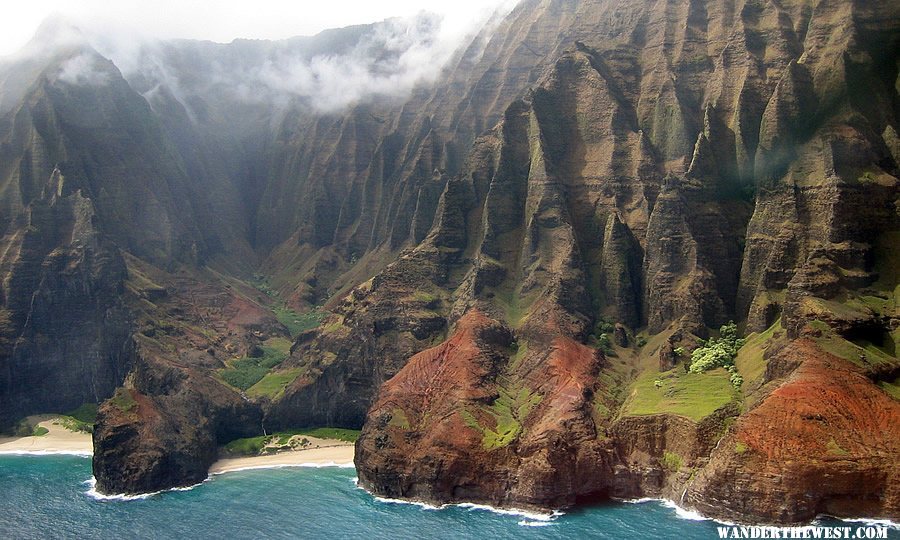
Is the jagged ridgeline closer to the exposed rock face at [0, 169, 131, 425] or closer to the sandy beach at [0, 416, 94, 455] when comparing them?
the exposed rock face at [0, 169, 131, 425]

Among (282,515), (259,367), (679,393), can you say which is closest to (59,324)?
(259,367)

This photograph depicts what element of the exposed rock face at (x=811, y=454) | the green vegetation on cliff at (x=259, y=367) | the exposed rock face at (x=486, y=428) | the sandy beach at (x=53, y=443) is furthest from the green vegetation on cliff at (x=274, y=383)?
the exposed rock face at (x=811, y=454)

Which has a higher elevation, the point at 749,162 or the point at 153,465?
the point at 749,162

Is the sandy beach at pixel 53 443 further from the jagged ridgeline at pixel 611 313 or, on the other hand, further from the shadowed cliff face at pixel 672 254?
the shadowed cliff face at pixel 672 254

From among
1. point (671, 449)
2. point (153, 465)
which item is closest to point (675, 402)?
point (671, 449)

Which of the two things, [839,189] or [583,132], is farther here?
[583,132]

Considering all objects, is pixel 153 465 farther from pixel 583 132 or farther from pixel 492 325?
pixel 583 132
